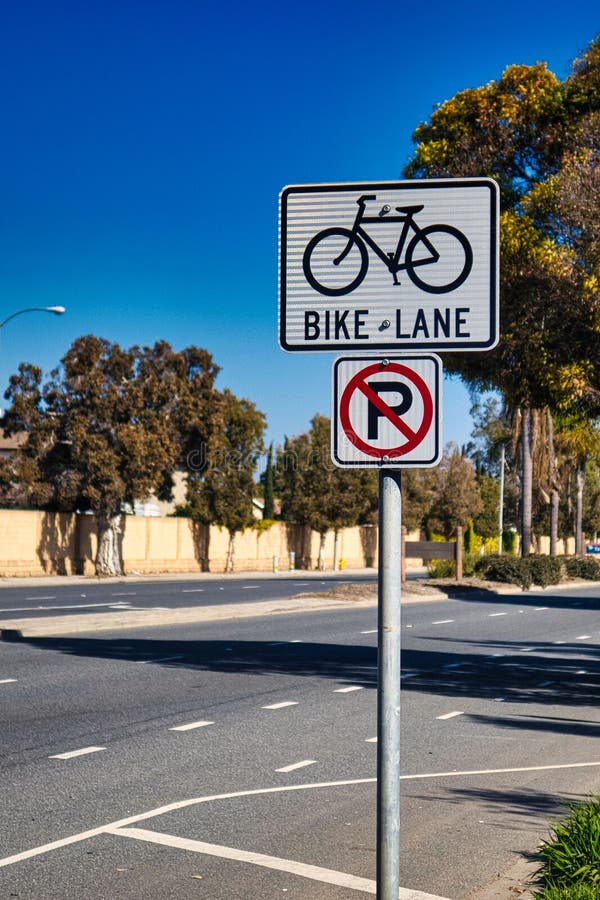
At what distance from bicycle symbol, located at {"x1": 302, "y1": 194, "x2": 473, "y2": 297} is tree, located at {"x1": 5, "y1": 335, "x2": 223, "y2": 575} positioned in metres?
39.2

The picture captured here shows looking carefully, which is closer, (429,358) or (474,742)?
(429,358)

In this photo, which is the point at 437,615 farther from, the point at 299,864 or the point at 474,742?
the point at 299,864

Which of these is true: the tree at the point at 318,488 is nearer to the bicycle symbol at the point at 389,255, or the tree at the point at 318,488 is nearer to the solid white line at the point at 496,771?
the solid white line at the point at 496,771

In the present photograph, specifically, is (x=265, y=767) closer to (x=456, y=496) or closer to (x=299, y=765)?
(x=299, y=765)

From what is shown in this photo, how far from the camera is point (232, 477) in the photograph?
5319 centimetres

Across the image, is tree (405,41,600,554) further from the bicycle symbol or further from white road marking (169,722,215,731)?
the bicycle symbol

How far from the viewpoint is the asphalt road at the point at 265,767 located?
6.25 meters

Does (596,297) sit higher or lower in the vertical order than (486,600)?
higher

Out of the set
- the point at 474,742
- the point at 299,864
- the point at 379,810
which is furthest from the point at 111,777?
the point at 379,810

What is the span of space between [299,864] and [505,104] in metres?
10.3

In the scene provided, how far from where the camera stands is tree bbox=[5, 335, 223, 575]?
1692 inches

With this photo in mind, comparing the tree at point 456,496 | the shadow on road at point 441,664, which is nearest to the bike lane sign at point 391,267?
the shadow on road at point 441,664

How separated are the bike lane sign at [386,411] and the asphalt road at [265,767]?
9.68 ft

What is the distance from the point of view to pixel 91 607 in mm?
25609
